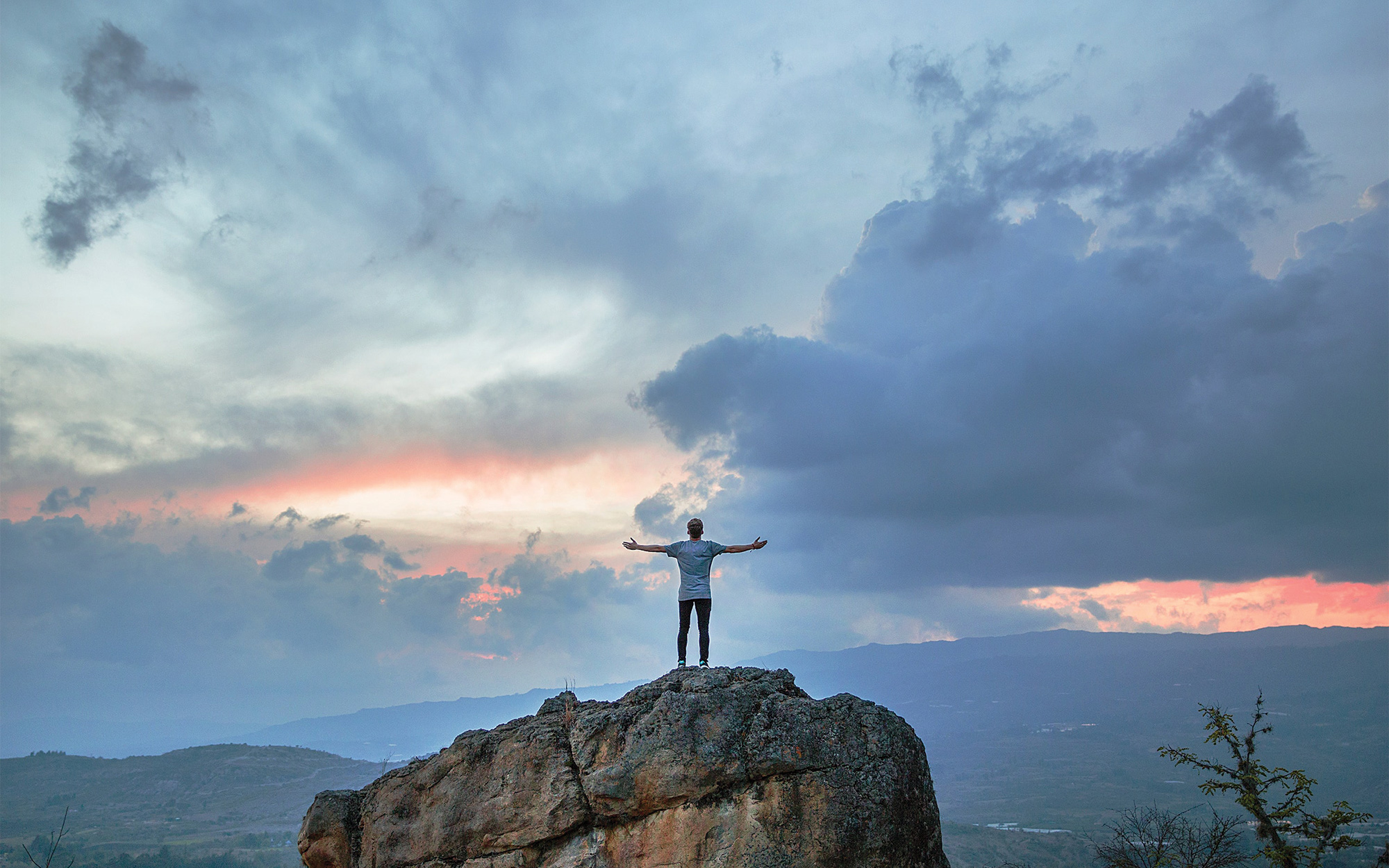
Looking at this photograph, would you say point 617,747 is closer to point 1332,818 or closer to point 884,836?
point 884,836

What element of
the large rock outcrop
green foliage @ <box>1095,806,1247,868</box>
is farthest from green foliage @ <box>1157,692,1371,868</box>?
the large rock outcrop

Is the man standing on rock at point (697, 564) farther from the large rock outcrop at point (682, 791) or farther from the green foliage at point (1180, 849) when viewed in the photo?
the green foliage at point (1180, 849)

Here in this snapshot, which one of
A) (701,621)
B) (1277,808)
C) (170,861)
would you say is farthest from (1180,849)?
(170,861)

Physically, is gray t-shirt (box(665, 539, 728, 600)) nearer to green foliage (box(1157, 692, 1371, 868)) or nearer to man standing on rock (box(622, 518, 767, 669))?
man standing on rock (box(622, 518, 767, 669))

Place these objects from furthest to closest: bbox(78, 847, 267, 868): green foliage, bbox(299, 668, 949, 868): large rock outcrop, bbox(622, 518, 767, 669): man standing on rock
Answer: bbox(78, 847, 267, 868): green foliage → bbox(622, 518, 767, 669): man standing on rock → bbox(299, 668, 949, 868): large rock outcrop

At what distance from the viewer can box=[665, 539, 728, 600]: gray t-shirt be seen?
18.4 meters

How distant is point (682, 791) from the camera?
1367cm

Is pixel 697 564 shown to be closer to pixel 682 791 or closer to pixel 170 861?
pixel 682 791

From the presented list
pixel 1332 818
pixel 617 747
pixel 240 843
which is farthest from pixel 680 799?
pixel 240 843

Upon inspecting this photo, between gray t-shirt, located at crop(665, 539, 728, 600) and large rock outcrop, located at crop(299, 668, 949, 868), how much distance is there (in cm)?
293

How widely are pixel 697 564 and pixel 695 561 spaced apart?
0.07m

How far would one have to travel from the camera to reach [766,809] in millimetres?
13414

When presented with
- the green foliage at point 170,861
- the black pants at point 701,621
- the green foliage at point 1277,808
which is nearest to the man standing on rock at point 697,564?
the black pants at point 701,621

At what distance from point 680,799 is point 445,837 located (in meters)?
4.28
